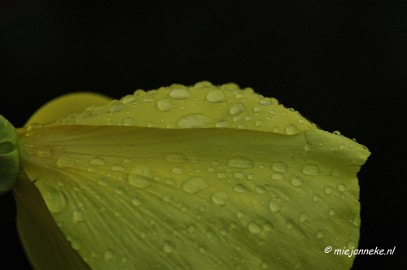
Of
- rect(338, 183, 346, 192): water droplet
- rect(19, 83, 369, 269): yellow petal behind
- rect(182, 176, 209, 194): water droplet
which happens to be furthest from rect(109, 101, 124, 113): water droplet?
rect(338, 183, 346, 192): water droplet

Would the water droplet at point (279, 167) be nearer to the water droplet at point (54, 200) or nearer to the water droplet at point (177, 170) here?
the water droplet at point (177, 170)

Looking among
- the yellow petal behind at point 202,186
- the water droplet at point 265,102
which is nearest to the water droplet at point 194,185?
the yellow petal behind at point 202,186

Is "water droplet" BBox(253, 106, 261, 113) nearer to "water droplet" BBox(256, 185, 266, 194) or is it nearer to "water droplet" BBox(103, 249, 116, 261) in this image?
"water droplet" BBox(256, 185, 266, 194)

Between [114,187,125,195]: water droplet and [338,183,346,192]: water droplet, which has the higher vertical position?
[338,183,346,192]: water droplet

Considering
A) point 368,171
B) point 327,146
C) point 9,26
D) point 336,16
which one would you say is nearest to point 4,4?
point 9,26

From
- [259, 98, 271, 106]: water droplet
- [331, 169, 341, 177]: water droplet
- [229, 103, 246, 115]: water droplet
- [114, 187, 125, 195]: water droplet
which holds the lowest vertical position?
[114, 187, 125, 195]: water droplet

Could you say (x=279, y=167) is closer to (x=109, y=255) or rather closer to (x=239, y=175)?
(x=239, y=175)
